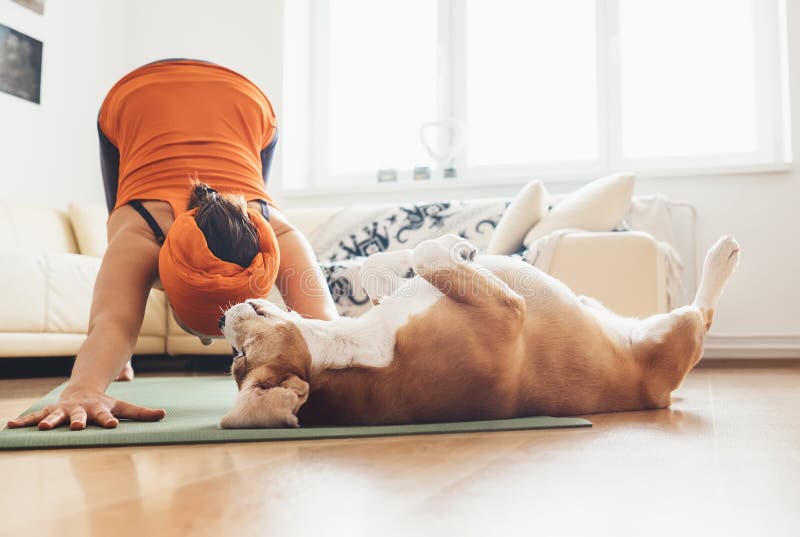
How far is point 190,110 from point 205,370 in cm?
233

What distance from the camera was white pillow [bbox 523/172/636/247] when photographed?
323 cm

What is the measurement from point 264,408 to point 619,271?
1.96 m

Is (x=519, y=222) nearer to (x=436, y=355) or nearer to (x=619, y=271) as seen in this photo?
(x=619, y=271)

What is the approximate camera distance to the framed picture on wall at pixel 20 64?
4.52 meters

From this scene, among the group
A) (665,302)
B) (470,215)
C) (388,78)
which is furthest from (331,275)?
(388,78)

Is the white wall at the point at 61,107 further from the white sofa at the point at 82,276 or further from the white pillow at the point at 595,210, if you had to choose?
the white pillow at the point at 595,210

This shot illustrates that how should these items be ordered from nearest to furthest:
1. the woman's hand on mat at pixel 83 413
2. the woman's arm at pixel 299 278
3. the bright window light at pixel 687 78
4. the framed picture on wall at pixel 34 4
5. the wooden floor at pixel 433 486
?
the wooden floor at pixel 433 486 → the woman's hand on mat at pixel 83 413 → the woman's arm at pixel 299 278 → the bright window light at pixel 687 78 → the framed picture on wall at pixel 34 4

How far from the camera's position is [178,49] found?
219 inches

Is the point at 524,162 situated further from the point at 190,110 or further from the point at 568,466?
the point at 568,466

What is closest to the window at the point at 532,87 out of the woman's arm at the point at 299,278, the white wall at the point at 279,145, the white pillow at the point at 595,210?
the white wall at the point at 279,145

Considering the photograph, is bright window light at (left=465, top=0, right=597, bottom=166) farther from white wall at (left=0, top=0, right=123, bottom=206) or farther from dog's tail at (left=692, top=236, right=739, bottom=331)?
dog's tail at (left=692, top=236, right=739, bottom=331)

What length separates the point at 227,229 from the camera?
4.95ft

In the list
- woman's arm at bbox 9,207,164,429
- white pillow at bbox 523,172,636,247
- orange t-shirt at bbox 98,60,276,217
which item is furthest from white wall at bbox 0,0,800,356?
woman's arm at bbox 9,207,164,429

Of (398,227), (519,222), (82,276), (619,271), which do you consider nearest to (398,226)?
(398,227)
